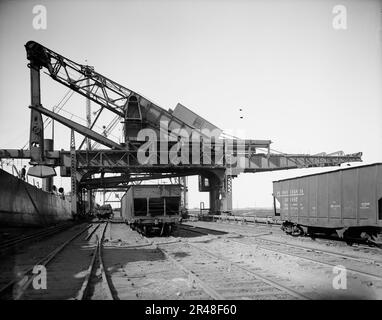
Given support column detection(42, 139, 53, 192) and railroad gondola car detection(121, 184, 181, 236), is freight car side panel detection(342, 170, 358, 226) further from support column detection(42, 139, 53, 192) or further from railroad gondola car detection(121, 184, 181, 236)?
support column detection(42, 139, 53, 192)

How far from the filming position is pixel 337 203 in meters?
13.7

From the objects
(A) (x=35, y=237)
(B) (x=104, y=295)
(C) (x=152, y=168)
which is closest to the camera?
(B) (x=104, y=295)

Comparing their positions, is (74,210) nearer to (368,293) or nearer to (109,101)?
(109,101)

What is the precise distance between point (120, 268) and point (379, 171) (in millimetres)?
9207

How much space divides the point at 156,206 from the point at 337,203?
32.3 feet

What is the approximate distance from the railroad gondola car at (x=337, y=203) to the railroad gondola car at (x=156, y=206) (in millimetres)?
5972

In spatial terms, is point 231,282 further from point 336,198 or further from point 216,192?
point 216,192

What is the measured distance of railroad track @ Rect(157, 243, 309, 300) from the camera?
625 cm

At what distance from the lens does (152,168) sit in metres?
36.6

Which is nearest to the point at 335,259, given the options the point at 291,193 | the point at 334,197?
the point at 334,197

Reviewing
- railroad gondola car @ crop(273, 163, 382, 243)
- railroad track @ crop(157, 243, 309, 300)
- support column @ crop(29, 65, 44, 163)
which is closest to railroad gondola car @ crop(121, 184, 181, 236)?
railroad gondola car @ crop(273, 163, 382, 243)

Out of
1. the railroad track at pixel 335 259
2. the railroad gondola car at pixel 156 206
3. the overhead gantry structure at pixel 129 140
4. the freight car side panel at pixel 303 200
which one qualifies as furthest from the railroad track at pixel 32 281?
the overhead gantry structure at pixel 129 140

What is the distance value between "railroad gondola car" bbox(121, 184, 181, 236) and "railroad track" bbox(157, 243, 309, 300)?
759cm
